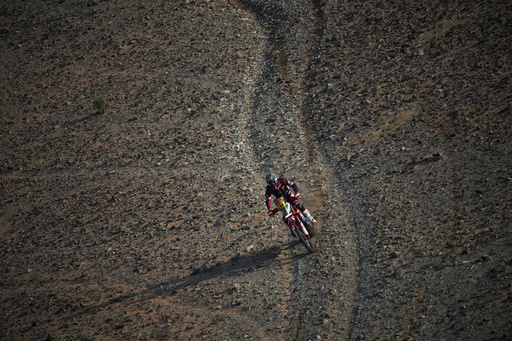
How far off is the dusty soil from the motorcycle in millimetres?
489

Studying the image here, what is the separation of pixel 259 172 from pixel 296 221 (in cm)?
530

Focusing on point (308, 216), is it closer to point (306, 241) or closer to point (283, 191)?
point (306, 241)

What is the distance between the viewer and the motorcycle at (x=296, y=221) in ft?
39.2

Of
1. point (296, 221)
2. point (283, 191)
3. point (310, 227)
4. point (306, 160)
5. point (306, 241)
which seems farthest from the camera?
point (306, 160)

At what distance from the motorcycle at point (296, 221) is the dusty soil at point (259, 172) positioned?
489 mm

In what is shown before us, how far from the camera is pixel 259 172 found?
17.0 metres

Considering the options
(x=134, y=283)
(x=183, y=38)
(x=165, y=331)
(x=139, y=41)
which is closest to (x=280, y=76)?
(x=183, y=38)

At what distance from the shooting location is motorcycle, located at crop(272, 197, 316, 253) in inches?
471

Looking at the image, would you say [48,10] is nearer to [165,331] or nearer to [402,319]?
[165,331]

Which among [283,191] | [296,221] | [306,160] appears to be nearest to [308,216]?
[296,221]

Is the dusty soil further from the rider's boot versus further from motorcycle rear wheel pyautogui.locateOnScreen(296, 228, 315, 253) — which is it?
the rider's boot

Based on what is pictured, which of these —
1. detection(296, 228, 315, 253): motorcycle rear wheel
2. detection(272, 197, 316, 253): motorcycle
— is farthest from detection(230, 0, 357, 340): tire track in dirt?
detection(272, 197, 316, 253): motorcycle

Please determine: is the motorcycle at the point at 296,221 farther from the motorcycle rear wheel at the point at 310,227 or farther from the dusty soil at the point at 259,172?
the dusty soil at the point at 259,172

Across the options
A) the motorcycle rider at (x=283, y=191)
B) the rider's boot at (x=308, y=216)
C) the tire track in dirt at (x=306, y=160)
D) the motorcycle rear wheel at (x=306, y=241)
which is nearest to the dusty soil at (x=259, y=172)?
the tire track in dirt at (x=306, y=160)
